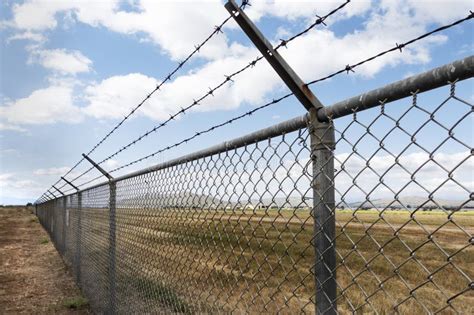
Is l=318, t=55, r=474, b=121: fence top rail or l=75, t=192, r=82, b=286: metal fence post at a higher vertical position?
l=318, t=55, r=474, b=121: fence top rail

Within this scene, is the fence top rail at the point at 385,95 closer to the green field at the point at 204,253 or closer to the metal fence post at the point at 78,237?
the green field at the point at 204,253

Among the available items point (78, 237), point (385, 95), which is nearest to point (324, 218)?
point (385, 95)

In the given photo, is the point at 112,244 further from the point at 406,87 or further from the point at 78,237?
the point at 406,87

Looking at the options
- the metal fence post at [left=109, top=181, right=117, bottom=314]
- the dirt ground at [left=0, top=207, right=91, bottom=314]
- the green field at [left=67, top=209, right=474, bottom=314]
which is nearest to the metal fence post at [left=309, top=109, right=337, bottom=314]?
the green field at [left=67, top=209, right=474, bottom=314]

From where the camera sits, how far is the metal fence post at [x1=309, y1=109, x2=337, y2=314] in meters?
2.05

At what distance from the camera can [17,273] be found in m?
11.8

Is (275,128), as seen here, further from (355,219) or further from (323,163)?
(355,219)

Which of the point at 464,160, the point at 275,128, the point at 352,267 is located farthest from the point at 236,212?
the point at 352,267

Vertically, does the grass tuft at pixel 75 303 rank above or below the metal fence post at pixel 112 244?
below

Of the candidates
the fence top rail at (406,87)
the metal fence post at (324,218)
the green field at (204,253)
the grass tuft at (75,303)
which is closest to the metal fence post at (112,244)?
the green field at (204,253)

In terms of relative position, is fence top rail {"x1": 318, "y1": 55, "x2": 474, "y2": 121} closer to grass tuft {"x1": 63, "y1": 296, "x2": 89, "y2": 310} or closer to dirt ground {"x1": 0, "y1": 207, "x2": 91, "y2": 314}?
dirt ground {"x1": 0, "y1": 207, "x2": 91, "y2": 314}

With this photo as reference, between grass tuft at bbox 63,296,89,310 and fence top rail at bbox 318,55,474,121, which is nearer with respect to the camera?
fence top rail at bbox 318,55,474,121

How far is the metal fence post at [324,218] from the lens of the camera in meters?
2.05

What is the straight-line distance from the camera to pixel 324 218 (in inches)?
81.0
